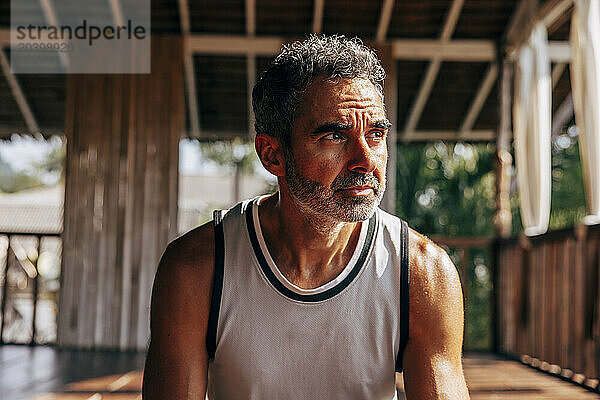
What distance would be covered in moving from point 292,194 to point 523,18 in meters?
4.78

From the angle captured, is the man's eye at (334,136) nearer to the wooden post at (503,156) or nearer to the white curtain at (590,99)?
the white curtain at (590,99)

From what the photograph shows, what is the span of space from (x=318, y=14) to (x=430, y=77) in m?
1.33

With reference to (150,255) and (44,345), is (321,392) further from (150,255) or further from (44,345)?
(44,345)

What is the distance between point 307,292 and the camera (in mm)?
1370

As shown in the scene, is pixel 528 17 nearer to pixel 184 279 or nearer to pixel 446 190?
pixel 184 279

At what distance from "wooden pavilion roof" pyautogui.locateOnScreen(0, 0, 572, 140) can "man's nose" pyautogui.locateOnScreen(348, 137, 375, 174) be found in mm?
4690

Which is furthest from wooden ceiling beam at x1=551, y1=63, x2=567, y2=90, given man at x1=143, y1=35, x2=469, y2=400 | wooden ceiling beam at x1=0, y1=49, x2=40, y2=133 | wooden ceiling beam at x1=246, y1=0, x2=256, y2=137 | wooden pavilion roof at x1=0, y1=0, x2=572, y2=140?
man at x1=143, y1=35, x2=469, y2=400

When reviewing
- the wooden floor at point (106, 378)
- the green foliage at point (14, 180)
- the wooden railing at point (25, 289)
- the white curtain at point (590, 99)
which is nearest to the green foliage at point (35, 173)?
the green foliage at point (14, 180)

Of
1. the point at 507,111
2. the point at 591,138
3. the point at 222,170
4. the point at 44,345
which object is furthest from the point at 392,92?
the point at 222,170

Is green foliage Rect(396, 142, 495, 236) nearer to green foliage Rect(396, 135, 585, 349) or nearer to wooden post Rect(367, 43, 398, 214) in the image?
green foliage Rect(396, 135, 585, 349)

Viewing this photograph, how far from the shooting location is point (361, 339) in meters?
1.37

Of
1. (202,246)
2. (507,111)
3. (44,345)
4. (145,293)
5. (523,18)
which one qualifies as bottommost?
(44,345)

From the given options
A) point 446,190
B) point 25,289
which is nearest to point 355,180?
point 25,289

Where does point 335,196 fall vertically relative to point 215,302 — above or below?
above
